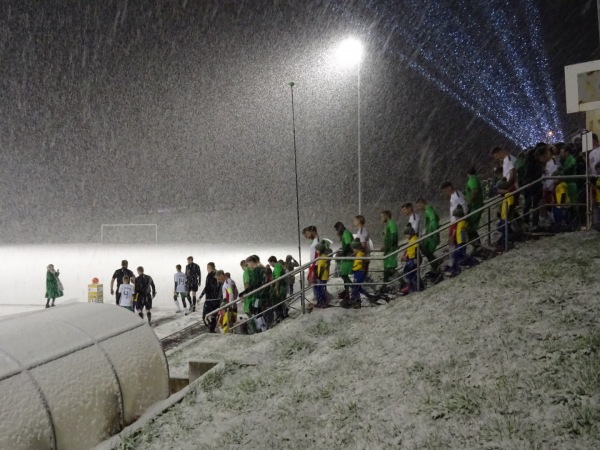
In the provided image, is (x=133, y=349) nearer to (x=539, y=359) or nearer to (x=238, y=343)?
(x=238, y=343)

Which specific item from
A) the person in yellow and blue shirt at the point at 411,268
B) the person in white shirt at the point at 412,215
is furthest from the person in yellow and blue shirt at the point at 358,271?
the person in white shirt at the point at 412,215

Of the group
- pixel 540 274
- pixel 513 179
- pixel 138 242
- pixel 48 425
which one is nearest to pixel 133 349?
pixel 48 425

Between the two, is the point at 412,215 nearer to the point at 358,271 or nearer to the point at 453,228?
the point at 453,228

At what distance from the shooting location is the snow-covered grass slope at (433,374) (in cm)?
422

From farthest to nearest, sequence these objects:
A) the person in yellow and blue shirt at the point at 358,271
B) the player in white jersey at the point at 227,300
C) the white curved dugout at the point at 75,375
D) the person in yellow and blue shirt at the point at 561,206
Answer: the player in white jersey at the point at 227,300
the person in yellow and blue shirt at the point at 561,206
the person in yellow and blue shirt at the point at 358,271
the white curved dugout at the point at 75,375

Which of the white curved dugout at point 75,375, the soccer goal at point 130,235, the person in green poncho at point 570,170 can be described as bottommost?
the soccer goal at point 130,235

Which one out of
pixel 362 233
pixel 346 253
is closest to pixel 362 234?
pixel 362 233

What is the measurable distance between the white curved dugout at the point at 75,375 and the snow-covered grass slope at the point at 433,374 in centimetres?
49

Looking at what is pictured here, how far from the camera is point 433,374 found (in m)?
5.35

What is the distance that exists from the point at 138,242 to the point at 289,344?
204 ft

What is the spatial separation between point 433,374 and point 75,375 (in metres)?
3.65

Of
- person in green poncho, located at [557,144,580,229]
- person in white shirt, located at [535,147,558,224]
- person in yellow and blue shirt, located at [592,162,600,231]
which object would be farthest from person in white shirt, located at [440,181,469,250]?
person in yellow and blue shirt, located at [592,162,600,231]

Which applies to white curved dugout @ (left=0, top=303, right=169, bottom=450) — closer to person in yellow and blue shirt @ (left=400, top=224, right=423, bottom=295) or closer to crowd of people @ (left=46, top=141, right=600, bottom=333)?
crowd of people @ (left=46, top=141, right=600, bottom=333)

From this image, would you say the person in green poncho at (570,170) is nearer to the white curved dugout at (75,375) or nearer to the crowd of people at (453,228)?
the crowd of people at (453,228)
